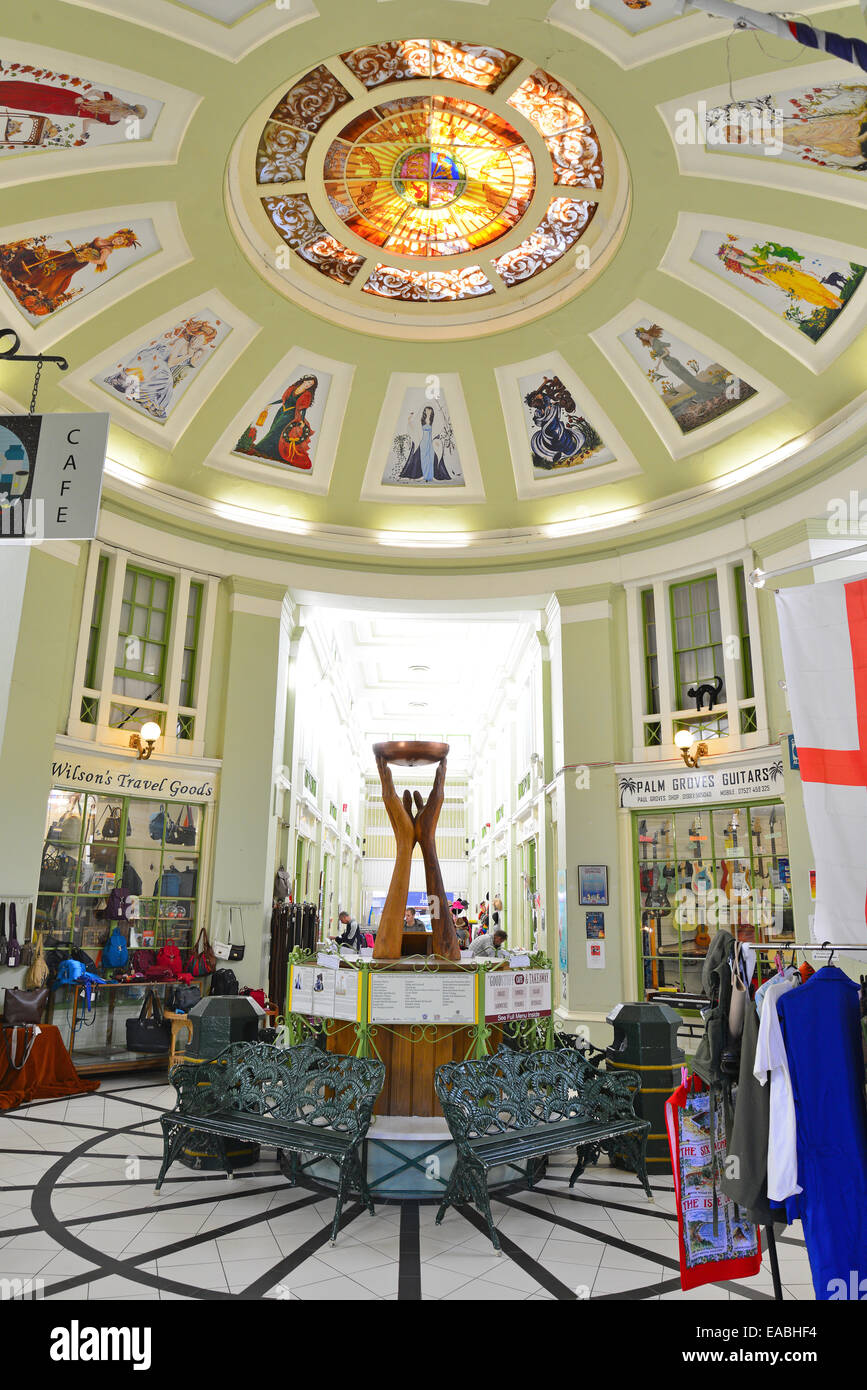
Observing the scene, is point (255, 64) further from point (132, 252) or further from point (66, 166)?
point (132, 252)

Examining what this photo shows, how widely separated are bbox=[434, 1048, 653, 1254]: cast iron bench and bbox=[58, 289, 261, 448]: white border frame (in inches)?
367

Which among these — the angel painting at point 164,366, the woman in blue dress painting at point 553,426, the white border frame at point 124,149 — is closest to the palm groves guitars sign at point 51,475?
the white border frame at point 124,149

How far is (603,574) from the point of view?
12930mm

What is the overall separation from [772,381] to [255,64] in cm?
681

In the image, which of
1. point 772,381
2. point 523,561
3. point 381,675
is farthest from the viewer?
point 381,675

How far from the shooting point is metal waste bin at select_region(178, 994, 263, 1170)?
6.26 meters

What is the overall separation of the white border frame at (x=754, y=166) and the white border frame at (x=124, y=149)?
4632mm

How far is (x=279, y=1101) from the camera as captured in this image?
579 centimetres

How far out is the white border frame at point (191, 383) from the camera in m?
10.9

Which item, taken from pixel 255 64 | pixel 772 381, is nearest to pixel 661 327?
pixel 772 381

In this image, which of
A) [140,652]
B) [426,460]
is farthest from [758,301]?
[140,652]

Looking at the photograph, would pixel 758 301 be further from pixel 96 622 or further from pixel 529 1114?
pixel 529 1114
